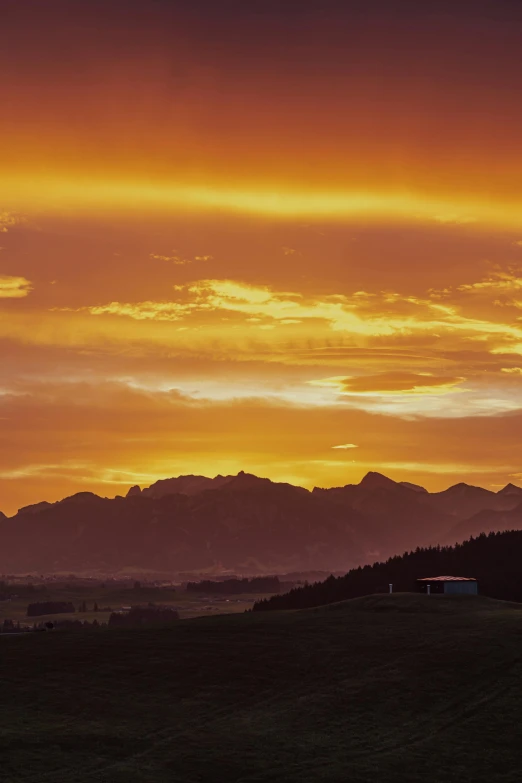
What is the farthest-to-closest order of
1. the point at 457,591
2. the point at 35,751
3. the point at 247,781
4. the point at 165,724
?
the point at 457,591 < the point at 165,724 < the point at 35,751 < the point at 247,781

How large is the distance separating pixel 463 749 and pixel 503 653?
27.0 m

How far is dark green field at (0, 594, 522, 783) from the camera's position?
83062 millimetres

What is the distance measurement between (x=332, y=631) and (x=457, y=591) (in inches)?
1564

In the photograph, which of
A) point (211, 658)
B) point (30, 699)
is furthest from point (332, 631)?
point (30, 699)

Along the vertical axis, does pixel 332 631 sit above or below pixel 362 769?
above

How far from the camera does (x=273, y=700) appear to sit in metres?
103

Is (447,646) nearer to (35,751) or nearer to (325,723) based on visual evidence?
(325,723)

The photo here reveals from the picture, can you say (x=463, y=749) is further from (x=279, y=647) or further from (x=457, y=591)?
(x=457, y=591)

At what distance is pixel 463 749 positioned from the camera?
87.9 m

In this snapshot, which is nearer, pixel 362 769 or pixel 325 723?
pixel 362 769

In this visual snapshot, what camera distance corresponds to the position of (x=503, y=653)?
372ft

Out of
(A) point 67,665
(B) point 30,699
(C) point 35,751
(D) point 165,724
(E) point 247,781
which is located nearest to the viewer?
(E) point 247,781

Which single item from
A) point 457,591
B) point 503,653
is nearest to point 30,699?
point 503,653

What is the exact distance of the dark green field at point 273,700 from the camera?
273ft
